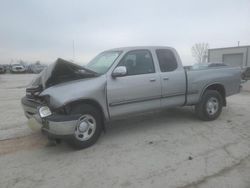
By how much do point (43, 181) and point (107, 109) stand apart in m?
1.78

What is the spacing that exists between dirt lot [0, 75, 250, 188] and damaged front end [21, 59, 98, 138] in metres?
0.53

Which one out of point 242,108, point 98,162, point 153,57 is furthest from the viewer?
point 242,108

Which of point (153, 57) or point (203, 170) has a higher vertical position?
point (153, 57)

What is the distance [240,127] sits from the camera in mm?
5629

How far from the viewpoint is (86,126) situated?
437 cm

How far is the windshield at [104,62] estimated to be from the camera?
4.87m

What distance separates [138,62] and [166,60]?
33.1 inches

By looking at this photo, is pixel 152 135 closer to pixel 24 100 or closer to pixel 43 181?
pixel 43 181

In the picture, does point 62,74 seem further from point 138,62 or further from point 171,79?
point 171,79

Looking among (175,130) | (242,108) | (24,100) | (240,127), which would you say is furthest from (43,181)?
(242,108)

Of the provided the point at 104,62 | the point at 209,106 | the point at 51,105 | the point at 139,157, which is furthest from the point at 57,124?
the point at 209,106

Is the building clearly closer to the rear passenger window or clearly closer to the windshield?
the rear passenger window

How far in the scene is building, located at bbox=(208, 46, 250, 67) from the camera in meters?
31.7

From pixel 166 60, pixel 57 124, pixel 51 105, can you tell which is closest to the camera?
pixel 57 124
